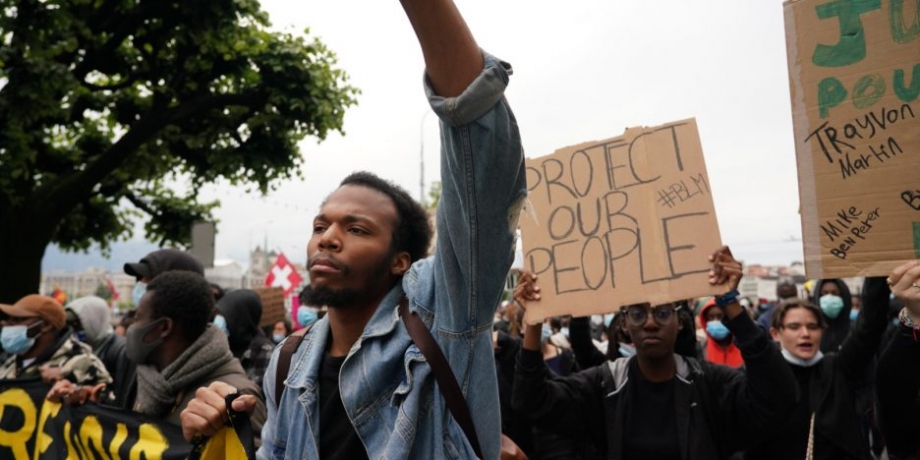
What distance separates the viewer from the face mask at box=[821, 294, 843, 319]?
5.60 metres

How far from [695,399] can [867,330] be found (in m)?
0.92

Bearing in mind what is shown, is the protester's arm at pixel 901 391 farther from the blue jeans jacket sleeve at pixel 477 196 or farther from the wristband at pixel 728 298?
the blue jeans jacket sleeve at pixel 477 196

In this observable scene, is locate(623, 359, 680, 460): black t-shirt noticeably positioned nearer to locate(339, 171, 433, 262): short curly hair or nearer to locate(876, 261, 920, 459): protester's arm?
locate(876, 261, 920, 459): protester's arm

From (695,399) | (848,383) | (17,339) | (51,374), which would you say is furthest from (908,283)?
(17,339)

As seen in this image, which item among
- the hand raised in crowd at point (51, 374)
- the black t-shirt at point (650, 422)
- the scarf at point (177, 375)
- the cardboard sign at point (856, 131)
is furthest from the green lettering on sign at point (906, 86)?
the hand raised in crowd at point (51, 374)

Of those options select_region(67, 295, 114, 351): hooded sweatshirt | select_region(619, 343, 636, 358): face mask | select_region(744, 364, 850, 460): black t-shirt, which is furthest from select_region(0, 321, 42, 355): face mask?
select_region(744, 364, 850, 460): black t-shirt

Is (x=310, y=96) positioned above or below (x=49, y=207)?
above

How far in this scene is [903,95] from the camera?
253cm

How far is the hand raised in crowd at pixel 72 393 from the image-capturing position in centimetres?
343

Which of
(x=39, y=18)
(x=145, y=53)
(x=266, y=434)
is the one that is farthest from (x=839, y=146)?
(x=145, y=53)

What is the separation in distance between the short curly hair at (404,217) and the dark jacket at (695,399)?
4.94 ft

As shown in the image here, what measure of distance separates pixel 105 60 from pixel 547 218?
37.6 feet

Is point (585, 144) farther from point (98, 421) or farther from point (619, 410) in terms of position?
point (98, 421)

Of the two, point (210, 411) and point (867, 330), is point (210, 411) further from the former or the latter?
point (867, 330)
